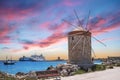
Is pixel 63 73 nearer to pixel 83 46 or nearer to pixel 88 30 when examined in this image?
pixel 83 46

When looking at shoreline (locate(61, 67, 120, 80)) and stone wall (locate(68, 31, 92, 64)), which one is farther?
stone wall (locate(68, 31, 92, 64))

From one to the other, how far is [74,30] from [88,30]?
33.1 inches

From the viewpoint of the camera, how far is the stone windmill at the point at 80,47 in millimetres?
15312

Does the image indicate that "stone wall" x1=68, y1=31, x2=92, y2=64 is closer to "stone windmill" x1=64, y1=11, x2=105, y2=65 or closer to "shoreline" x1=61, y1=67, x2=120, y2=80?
"stone windmill" x1=64, y1=11, x2=105, y2=65

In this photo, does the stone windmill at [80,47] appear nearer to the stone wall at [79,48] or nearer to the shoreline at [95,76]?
the stone wall at [79,48]

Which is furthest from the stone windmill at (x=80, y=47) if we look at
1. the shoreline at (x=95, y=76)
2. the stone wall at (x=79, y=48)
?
the shoreline at (x=95, y=76)

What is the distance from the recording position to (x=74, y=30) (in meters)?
16.0

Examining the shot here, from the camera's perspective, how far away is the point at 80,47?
15281mm

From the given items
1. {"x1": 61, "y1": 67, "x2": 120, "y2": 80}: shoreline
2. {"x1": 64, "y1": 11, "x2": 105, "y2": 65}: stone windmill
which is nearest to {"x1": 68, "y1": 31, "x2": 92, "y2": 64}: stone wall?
{"x1": 64, "y1": 11, "x2": 105, "y2": 65}: stone windmill

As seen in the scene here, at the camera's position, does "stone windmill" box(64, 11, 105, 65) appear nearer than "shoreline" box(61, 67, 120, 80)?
No

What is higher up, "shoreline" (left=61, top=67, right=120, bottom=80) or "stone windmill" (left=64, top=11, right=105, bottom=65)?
"stone windmill" (left=64, top=11, right=105, bottom=65)

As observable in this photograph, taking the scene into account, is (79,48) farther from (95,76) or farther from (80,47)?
(95,76)

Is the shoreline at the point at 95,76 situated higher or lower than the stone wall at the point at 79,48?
lower

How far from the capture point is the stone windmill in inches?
603
